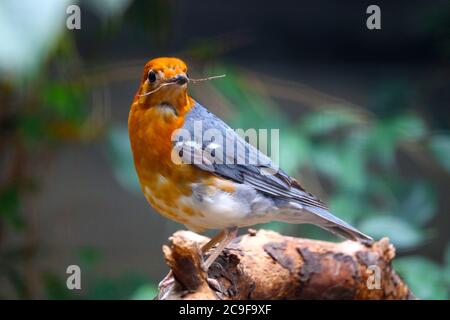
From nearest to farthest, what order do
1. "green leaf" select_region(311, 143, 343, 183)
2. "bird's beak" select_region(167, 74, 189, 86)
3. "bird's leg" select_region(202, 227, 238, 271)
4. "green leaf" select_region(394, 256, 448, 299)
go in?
"bird's beak" select_region(167, 74, 189, 86) → "bird's leg" select_region(202, 227, 238, 271) → "green leaf" select_region(394, 256, 448, 299) → "green leaf" select_region(311, 143, 343, 183)

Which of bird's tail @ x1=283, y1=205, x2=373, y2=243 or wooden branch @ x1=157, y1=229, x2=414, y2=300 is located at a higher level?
bird's tail @ x1=283, y1=205, x2=373, y2=243

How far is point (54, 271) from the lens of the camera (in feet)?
6.56

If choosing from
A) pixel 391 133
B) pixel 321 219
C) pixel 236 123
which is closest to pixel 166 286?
pixel 321 219

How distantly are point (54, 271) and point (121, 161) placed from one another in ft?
1.67

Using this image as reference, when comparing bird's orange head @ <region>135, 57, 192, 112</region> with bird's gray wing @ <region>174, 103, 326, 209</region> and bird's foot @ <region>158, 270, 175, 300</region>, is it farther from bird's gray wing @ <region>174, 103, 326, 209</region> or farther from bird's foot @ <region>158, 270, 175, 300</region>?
bird's foot @ <region>158, 270, 175, 300</region>

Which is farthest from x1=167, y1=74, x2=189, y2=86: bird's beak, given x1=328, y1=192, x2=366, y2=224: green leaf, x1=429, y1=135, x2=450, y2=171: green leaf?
x1=429, y1=135, x2=450, y2=171: green leaf

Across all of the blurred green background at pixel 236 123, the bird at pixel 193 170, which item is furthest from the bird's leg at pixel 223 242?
the blurred green background at pixel 236 123

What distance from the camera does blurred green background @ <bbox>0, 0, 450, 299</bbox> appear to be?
1.66 meters

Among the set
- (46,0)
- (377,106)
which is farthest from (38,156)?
(46,0)

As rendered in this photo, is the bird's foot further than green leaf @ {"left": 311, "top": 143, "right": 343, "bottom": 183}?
No

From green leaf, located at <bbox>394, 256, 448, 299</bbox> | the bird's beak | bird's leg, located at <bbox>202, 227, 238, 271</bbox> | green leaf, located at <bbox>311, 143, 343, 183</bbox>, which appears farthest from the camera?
green leaf, located at <bbox>311, 143, 343, 183</bbox>

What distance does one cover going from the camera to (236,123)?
1.57 meters

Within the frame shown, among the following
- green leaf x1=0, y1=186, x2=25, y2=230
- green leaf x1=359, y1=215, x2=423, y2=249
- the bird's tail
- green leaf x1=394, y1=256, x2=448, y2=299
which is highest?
the bird's tail

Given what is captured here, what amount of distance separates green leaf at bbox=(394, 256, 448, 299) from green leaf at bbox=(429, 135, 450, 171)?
0.81ft
